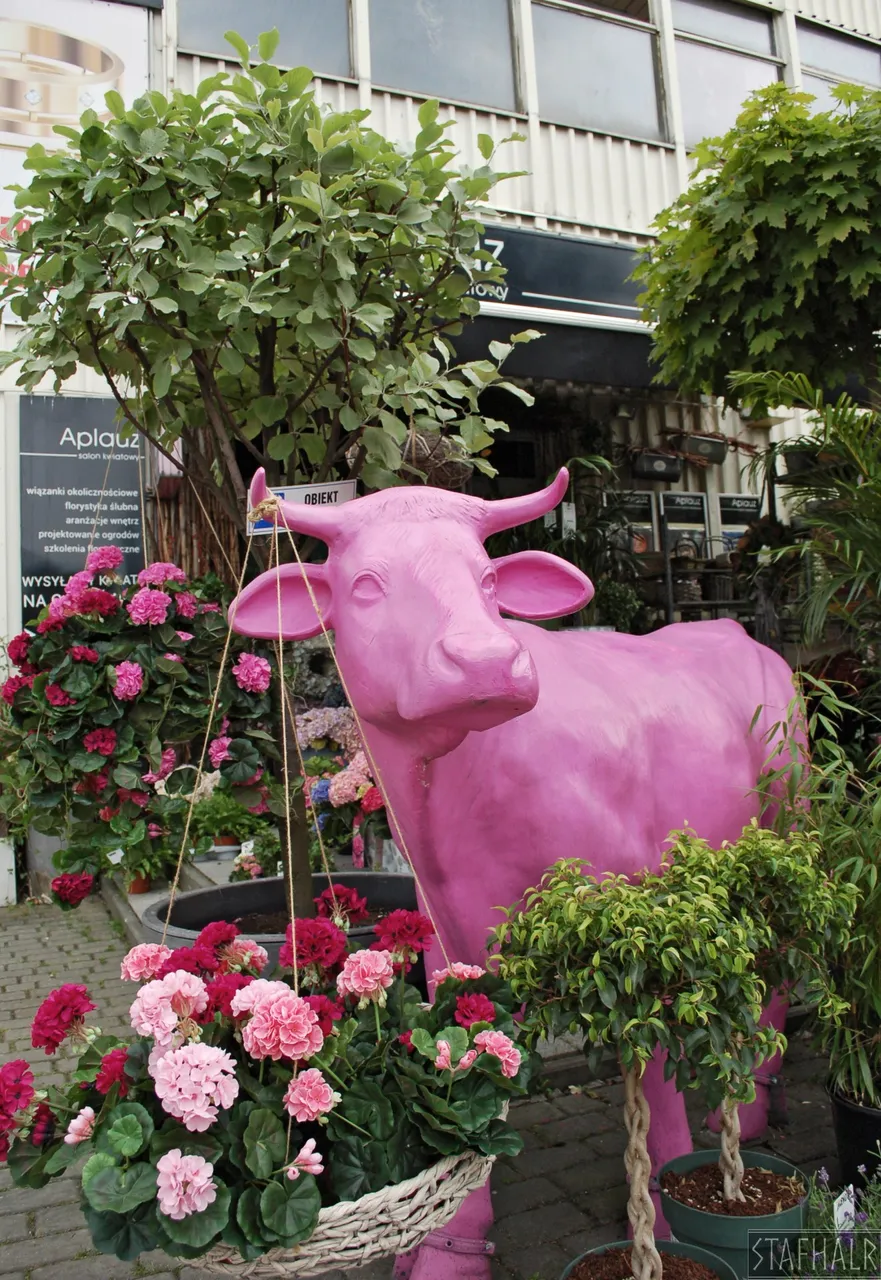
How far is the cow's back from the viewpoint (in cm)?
217

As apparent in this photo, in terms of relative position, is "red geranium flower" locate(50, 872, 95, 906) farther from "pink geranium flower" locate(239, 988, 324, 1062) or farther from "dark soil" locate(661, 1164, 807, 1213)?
"dark soil" locate(661, 1164, 807, 1213)

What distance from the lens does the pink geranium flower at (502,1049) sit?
1702mm

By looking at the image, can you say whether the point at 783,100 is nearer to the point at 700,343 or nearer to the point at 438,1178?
the point at 700,343

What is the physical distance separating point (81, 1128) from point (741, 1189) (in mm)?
1446

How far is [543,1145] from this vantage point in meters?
3.03

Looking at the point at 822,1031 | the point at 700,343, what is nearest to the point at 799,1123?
the point at 822,1031

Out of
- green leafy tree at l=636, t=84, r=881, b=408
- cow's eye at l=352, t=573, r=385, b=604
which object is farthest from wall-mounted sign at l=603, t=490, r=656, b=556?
cow's eye at l=352, t=573, r=385, b=604

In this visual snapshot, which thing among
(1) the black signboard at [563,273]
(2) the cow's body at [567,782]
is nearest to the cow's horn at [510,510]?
(2) the cow's body at [567,782]

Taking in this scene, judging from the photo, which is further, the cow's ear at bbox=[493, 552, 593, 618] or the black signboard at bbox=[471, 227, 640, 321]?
the black signboard at bbox=[471, 227, 640, 321]

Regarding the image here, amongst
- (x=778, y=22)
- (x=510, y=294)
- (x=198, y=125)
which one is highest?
(x=778, y=22)

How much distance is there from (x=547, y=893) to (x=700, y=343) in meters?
3.53

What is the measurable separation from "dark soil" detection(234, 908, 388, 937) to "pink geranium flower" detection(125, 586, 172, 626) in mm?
1176

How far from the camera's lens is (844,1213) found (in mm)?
2113

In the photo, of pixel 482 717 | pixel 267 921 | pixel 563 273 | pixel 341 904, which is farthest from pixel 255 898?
pixel 563 273
